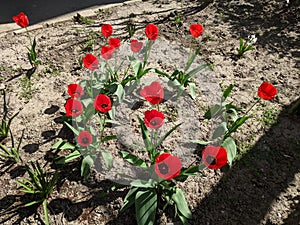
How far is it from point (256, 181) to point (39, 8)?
4415mm

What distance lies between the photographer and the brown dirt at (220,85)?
2.17 meters

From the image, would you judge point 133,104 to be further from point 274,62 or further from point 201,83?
point 274,62

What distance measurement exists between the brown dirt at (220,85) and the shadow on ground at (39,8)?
697 mm

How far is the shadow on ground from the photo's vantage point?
4.52m

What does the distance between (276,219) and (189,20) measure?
3.12m

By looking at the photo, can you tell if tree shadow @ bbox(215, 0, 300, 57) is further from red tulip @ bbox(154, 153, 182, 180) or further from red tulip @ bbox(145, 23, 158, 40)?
red tulip @ bbox(154, 153, 182, 180)

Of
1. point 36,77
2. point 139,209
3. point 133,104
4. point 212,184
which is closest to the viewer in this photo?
point 139,209

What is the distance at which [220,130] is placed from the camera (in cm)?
256

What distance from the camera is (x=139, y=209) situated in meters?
1.91

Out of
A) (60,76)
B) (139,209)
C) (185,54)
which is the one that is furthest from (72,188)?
(185,54)

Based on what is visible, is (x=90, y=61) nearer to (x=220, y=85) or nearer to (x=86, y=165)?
(x=86, y=165)

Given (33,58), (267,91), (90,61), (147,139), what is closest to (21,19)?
(33,58)

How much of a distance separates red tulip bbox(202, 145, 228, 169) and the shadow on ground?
3896mm

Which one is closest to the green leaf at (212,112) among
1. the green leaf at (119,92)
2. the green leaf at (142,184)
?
the green leaf at (119,92)
